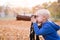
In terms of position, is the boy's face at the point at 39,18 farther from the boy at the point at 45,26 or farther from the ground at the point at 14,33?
the ground at the point at 14,33

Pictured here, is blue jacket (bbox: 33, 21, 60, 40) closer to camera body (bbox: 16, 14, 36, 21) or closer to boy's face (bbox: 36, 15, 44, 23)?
boy's face (bbox: 36, 15, 44, 23)

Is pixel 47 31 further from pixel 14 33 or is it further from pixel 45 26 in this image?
pixel 14 33

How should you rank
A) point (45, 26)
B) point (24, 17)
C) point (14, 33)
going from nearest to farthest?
point (45, 26) < point (14, 33) < point (24, 17)

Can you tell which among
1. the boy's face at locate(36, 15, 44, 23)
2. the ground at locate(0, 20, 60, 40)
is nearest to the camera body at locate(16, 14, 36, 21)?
the ground at locate(0, 20, 60, 40)

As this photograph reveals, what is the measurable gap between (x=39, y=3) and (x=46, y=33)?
32.2ft

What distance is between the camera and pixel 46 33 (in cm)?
178

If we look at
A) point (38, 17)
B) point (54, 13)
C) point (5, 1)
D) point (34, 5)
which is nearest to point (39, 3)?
point (34, 5)

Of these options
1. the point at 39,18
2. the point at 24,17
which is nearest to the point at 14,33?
the point at 39,18

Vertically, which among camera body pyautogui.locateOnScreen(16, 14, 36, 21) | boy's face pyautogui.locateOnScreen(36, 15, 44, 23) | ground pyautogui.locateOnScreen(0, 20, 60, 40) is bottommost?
camera body pyautogui.locateOnScreen(16, 14, 36, 21)

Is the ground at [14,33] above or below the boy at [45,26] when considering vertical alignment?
below

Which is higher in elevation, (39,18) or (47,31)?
(39,18)

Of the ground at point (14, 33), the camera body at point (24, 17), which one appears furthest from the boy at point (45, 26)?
the camera body at point (24, 17)

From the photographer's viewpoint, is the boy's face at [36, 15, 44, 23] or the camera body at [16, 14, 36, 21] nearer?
the boy's face at [36, 15, 44, 23]

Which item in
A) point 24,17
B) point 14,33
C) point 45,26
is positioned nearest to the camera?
point 45,26
